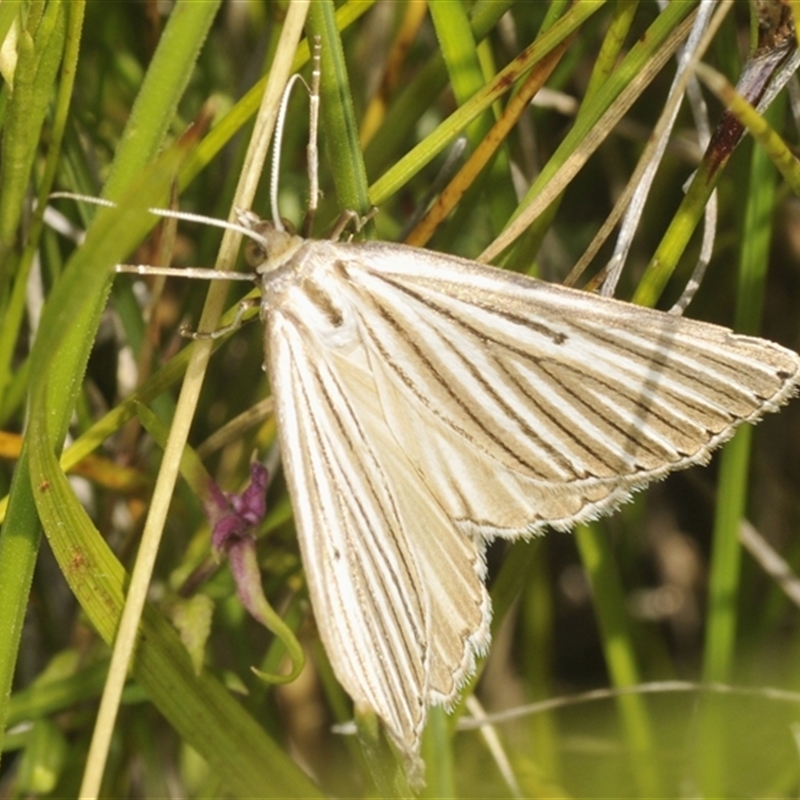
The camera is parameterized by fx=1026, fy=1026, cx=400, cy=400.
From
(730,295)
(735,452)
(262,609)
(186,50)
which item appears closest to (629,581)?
(730,295)

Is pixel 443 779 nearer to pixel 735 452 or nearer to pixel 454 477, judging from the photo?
pixel 454 477

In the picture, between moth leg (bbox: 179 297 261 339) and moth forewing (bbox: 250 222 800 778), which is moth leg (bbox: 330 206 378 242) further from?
moth leg (bbox: 179 297 261 339)

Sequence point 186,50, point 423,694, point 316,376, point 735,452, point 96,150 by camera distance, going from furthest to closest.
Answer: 1. point 96,150
2. point 735,452
3. point 316,376
4. point 423,694
5. point 186,50

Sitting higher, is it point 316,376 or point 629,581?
point 316,376

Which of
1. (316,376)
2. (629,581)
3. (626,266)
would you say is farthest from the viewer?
(629,581)

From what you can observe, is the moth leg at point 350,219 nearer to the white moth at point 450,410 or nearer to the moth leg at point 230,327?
the white moth at point 450,410

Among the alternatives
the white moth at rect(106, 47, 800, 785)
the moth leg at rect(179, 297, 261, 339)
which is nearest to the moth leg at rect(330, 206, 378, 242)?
the white moth at rect(106, 47, 800, 785)
